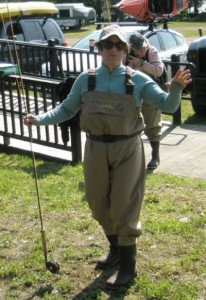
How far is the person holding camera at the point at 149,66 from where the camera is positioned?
6188 mm

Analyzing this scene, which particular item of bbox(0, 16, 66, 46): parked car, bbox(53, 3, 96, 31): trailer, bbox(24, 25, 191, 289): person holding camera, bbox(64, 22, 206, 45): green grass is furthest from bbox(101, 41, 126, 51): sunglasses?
bbox(53, 3, 96, 31): trailer

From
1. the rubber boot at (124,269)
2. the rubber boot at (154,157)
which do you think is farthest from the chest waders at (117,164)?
the rubber boot at (154,157)

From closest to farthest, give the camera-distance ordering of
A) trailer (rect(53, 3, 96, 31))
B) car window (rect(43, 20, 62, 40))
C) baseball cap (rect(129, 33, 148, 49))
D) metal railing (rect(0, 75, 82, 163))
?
1. baseball cap (rect(129, 33, 148, 49))
2. metal railing (rect(0, 75, 82, 163))
3. car window (rect(43, 20, 62, 40))
4. trailer (rect(53, 3, 96, 31))

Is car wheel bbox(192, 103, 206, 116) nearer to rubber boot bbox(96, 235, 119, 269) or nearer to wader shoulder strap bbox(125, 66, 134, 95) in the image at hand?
rubber boot bbox(96, 235, 119, 269)

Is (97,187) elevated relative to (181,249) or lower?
elevated

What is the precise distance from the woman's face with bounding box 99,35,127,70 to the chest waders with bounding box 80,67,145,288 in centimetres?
12

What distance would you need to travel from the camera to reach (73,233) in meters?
4.92

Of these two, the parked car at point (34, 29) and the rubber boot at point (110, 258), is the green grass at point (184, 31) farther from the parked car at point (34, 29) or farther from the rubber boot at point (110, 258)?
the rubber boot at point (110, 258)

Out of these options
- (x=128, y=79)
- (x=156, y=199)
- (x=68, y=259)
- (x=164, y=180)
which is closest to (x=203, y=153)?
(x=164, y=180)

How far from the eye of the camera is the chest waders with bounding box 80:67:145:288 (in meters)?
3.61

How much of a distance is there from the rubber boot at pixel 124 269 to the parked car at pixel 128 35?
7.17 meters

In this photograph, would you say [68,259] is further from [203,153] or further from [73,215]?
[203,153]

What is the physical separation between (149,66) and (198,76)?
3.69 m

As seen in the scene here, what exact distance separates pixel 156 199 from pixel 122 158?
1931 mm
